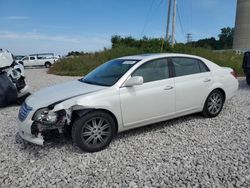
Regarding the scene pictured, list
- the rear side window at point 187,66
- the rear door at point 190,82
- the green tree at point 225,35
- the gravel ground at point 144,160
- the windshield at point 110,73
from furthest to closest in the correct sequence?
the green tree at point 225,35 → the rear side window at point 187,66 → the rear door at point 190,82 → the windshield at point 110,73 → the gravel ground at point 144,160

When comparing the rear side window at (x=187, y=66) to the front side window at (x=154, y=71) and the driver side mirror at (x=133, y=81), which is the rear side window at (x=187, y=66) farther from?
the driver side mirror at (x=133, y=81)

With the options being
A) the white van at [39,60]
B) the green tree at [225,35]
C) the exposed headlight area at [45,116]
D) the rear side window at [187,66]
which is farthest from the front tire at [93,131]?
the green tree at [225,35]

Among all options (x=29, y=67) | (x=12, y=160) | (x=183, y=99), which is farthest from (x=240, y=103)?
(x=29, y=67)

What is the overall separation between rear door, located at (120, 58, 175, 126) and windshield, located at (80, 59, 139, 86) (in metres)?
0.23

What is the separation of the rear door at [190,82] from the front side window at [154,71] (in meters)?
0.22

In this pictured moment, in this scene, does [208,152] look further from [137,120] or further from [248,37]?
[248,37]

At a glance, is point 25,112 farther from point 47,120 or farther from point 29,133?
point 47,120

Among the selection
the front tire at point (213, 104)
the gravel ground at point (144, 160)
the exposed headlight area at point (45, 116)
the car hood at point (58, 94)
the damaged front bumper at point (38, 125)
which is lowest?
the gravel ground at point (144, 160)

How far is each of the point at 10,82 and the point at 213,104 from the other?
531cm

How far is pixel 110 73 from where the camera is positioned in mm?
4207

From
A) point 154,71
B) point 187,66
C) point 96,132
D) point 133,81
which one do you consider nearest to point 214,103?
point 187,66

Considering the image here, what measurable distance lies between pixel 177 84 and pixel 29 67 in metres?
28.1

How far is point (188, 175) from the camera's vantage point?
282 centimetres

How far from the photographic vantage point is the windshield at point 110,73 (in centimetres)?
391
